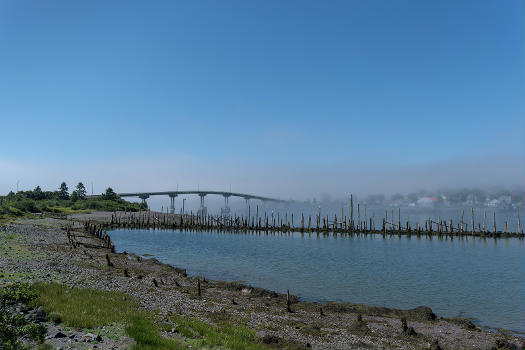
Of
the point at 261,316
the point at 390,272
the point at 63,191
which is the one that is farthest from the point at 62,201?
the point at 261,316

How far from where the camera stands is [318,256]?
50844 millimetres

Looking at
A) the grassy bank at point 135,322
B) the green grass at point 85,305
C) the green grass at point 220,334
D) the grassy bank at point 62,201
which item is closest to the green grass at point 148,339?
the grassy bank at point 135,322

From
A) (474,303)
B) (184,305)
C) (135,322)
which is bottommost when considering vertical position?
(474,303)

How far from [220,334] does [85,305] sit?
21.5 feet

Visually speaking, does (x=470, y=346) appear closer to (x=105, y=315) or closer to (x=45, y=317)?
(x=105, y=315)

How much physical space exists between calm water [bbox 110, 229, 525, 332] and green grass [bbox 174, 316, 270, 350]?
1325 cm

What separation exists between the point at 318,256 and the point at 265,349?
3984cm

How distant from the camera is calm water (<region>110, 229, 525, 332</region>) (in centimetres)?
2697

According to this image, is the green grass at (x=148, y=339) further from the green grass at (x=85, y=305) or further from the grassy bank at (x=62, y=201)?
the grassy bank at (x=62, y=201)

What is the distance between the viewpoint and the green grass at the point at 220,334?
39.5 feet

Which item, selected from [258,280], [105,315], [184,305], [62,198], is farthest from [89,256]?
[62,198]

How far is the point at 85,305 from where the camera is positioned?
1490 cm

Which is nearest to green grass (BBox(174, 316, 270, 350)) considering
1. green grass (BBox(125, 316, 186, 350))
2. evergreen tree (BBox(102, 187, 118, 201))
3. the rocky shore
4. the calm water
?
the rocky shore

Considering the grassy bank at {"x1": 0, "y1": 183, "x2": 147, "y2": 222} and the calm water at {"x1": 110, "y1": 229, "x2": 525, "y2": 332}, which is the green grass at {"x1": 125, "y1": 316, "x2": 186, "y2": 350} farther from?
the grassy bank at {"x1": 0, "y1": 183, "x2": 147, "y2": 222}
